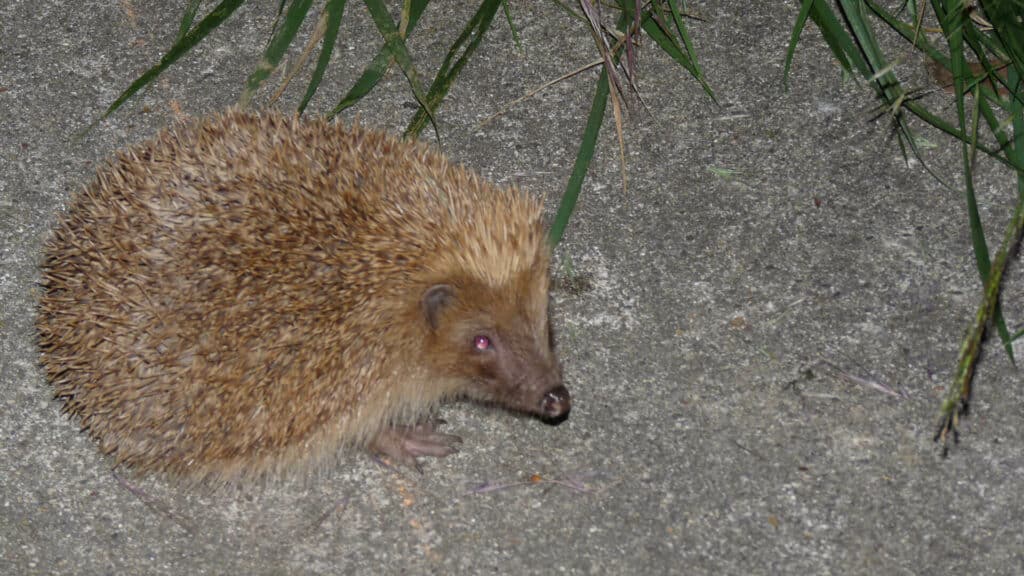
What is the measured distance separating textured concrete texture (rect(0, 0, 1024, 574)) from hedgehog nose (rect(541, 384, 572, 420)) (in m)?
0.20

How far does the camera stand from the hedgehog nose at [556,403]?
331cm

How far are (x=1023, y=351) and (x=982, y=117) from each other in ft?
3.24

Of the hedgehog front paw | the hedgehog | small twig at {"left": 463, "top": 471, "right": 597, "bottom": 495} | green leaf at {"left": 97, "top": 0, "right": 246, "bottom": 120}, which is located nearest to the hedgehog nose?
the hedgehog

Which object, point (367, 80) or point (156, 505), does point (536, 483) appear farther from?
point (367, 80)

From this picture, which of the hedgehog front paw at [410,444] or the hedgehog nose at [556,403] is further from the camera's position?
the hedgehog front paw at [410,444]

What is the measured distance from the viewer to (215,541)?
3.30 meters

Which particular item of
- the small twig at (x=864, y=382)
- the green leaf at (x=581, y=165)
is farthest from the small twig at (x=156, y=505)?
the small twig at (x=864, y=382)

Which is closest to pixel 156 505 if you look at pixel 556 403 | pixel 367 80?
pixel 556 403

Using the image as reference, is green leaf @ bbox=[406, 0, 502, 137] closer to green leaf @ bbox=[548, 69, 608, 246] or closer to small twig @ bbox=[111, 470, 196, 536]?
green leaf @ bbox=[548, 69, 608, 246]

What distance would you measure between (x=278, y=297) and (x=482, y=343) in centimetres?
61

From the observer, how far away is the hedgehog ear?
3.26 metres

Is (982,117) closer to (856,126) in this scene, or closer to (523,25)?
(856,126)

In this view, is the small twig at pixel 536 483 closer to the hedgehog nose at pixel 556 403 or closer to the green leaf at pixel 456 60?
the hedgehog nose at pixel 556 403

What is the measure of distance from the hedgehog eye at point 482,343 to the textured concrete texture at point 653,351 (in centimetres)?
32
